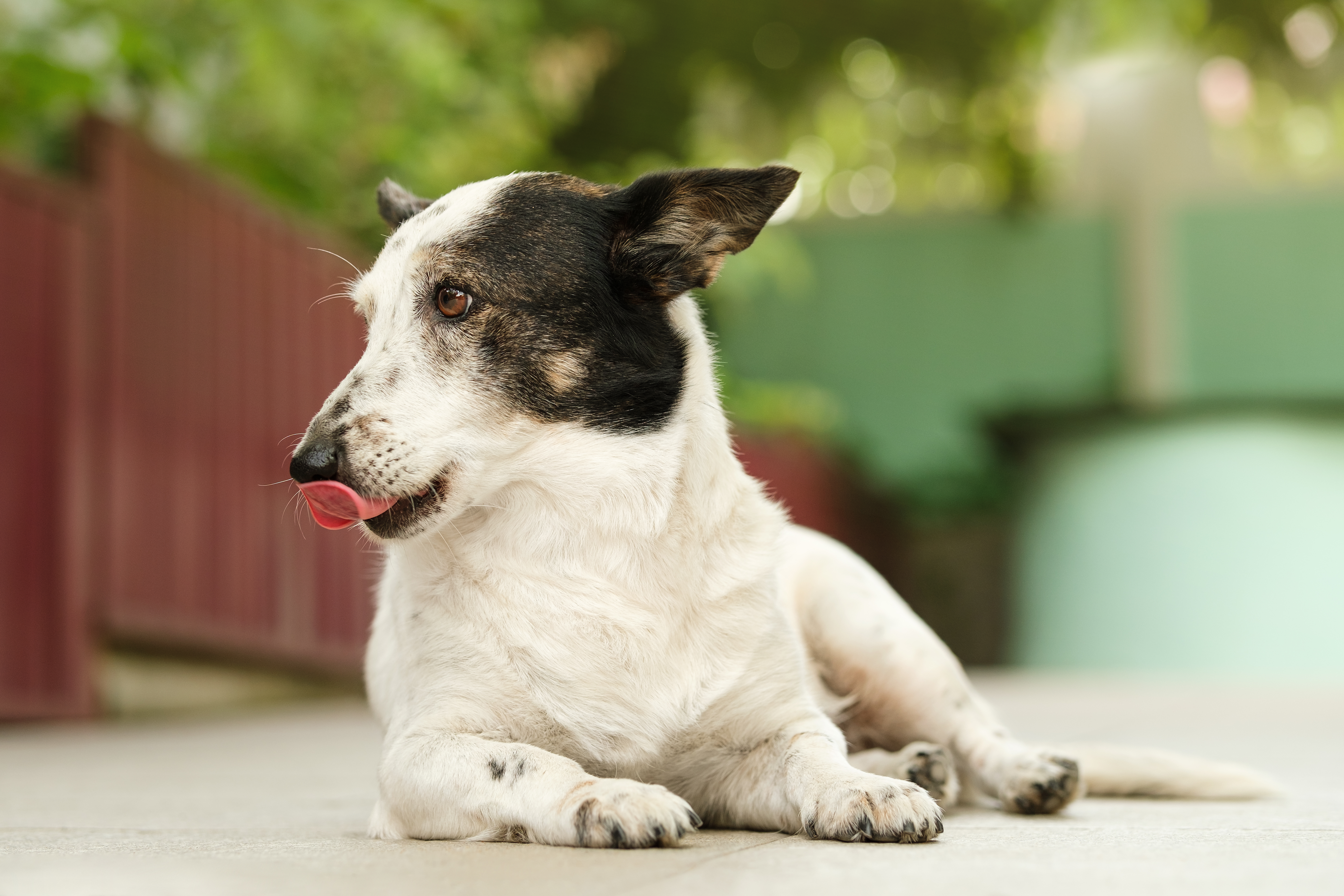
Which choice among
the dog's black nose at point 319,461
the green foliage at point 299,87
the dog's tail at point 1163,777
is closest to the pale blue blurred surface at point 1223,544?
the green foliage at point 299,87

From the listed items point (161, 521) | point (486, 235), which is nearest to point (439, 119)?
point (161, 521)

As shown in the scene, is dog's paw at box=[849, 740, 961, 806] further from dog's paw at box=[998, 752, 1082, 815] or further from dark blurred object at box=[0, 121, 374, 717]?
dark blurred object at box=[0, 121, 374, 717]

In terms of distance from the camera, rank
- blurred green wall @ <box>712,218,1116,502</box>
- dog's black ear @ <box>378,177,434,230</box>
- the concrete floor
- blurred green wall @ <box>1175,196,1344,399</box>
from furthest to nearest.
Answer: blurred green wall @ <box>712,218,1116,502</box> → blurred green wall @ <box>1175,196,1344,399</box> → dog's black ear @ <box>378,177,434,230</box> → the concrete floor

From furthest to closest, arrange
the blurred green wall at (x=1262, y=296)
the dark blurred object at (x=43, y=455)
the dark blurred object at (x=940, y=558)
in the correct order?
the dark blurred object at (x=940, y=558) → the blurred green wall at (x=1262, y=296) → the dark blurred object at (x=43, y=455)

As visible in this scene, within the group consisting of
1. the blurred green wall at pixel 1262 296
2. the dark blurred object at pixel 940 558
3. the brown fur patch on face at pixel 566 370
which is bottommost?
the dark blurred object at pixel 940 558

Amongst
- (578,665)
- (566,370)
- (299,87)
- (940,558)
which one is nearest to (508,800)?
(578,665)

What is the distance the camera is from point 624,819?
2.06 m

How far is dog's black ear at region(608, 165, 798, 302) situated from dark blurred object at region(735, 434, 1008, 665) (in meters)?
12.2

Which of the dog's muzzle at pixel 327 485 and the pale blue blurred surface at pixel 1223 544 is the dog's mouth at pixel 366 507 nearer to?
the dog's muzzle at pixel 327 485

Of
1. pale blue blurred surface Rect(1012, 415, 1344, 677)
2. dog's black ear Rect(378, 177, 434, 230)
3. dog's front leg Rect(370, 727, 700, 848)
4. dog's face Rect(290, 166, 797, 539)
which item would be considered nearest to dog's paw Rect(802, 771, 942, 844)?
dog's front leg Rect(370, 727, 700, 848)

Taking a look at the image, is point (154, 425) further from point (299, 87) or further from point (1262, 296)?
point (1262, 296)

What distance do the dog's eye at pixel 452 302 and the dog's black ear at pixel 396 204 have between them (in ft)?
1.53

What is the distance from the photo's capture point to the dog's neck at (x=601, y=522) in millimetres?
2508

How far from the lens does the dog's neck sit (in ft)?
8.23
